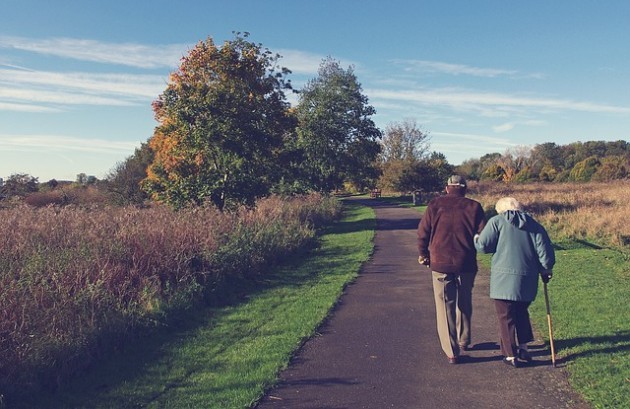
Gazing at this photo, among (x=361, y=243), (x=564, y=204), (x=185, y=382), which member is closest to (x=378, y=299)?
(x=185, y=382)

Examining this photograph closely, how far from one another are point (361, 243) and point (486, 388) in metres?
11.9

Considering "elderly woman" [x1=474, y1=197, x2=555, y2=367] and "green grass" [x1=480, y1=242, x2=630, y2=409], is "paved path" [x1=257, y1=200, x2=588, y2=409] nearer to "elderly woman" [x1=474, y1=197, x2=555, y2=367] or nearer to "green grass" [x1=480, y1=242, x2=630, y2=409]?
"green grass" [x1=480, y1=242, x2=630, y2=409]

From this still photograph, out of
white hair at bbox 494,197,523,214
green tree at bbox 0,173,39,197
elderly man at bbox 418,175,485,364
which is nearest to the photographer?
white hair at bbox 494,197,523,214

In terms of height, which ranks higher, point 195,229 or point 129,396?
point 195,229

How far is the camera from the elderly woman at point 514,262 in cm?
545

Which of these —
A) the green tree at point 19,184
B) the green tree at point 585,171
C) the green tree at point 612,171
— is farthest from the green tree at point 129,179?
the green tree at point 585,171

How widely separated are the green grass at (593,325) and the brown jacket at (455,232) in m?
1.52

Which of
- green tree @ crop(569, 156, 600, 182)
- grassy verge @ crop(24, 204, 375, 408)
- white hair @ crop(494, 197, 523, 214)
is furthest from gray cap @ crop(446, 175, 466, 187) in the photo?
green tree @ crop(569, 156, 600, 182)

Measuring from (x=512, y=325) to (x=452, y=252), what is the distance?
3.27 ft

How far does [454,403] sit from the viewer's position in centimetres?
464

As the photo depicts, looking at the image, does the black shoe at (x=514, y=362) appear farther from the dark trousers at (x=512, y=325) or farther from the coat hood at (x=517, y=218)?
the coat hood at (x=517, y=218)

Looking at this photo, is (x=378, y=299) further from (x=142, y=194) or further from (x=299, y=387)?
(x=142, y=194)

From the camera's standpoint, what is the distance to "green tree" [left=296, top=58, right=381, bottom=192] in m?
36.2

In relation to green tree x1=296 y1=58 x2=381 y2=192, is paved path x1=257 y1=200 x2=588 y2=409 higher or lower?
lower
